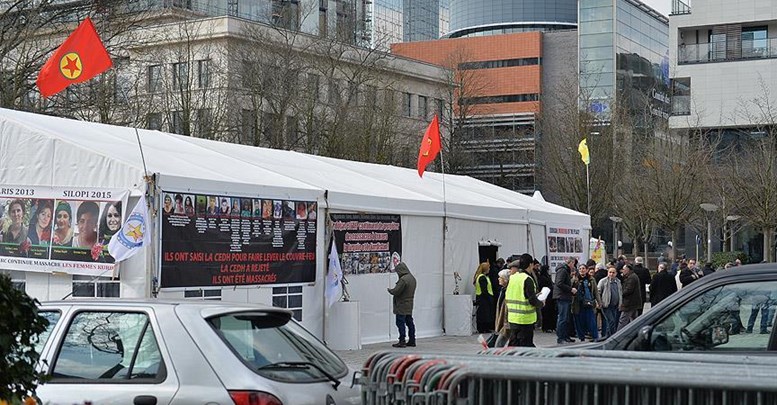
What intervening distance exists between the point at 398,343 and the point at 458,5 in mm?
96722

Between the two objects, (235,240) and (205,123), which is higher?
(205,123)

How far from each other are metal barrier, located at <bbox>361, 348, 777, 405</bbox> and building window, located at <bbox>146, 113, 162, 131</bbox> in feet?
121

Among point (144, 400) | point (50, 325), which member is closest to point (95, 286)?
point (50, 325)

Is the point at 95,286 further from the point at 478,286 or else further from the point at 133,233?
the point at 478,286

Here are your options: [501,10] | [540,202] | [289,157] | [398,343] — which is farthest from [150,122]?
[501,10]

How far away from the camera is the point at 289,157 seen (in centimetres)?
2194

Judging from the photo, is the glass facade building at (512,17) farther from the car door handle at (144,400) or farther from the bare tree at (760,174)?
the car door handle at (144,400)

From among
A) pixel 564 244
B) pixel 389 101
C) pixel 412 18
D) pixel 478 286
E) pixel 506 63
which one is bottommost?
pixel 478 286

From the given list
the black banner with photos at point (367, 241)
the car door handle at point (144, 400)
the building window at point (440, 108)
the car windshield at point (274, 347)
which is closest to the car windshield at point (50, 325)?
the car door handle at point (144, 400)

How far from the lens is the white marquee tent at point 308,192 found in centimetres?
1566

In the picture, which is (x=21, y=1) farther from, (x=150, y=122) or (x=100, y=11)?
(x=150, y=122)

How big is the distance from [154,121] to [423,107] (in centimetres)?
3019

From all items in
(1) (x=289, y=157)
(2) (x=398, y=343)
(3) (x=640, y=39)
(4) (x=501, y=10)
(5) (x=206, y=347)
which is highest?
(4) (x=501, y=10)

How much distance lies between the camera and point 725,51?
51469 millimetres
